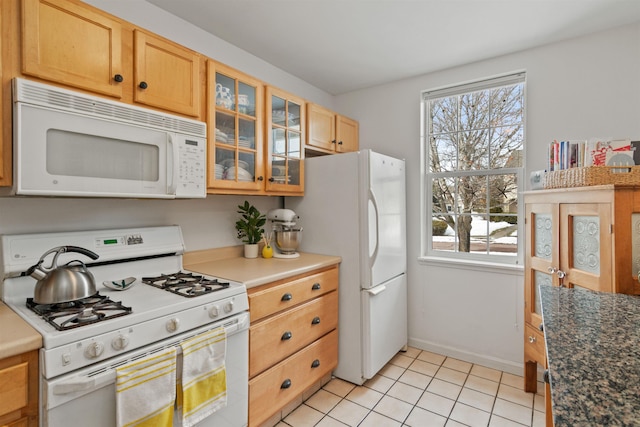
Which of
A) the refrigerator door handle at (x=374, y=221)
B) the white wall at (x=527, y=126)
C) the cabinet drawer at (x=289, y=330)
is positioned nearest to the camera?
the cabinet drawer at (x=289, y=330)

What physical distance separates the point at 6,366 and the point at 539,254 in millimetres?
2673

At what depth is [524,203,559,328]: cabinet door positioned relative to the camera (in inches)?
77.0

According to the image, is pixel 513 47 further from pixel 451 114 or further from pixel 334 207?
A: pixel 334 207

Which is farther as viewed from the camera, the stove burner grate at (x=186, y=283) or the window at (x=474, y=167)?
the window at (x=474, y=167)

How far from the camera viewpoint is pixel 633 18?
80.3 inches

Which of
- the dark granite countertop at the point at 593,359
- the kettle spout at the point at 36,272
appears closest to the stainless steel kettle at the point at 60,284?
the kettle spout at the point at 36,272

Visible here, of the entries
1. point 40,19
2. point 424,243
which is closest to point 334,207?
point 424,243

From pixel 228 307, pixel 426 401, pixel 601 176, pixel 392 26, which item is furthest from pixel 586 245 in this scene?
pixel 228 307

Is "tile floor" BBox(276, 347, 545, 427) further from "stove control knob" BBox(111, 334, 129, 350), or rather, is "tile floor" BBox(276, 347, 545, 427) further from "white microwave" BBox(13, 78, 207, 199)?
"white microwave" BBox(13, 78, 207, 199)

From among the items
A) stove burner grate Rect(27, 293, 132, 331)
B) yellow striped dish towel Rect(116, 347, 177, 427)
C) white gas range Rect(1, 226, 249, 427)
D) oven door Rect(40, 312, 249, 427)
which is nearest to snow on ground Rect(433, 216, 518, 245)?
white gas range Rect(1, 226, 249, 427)

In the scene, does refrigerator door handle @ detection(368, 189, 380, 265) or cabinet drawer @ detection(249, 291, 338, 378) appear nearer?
cabinet drawer @ detection(249, 291, 338, 378)

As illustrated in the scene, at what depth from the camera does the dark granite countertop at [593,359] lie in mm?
546

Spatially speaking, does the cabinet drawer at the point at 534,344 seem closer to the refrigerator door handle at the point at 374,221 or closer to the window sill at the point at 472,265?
the window sill at the point at 472,265

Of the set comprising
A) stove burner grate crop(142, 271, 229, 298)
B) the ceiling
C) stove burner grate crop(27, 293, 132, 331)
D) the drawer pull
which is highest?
the ceiling
